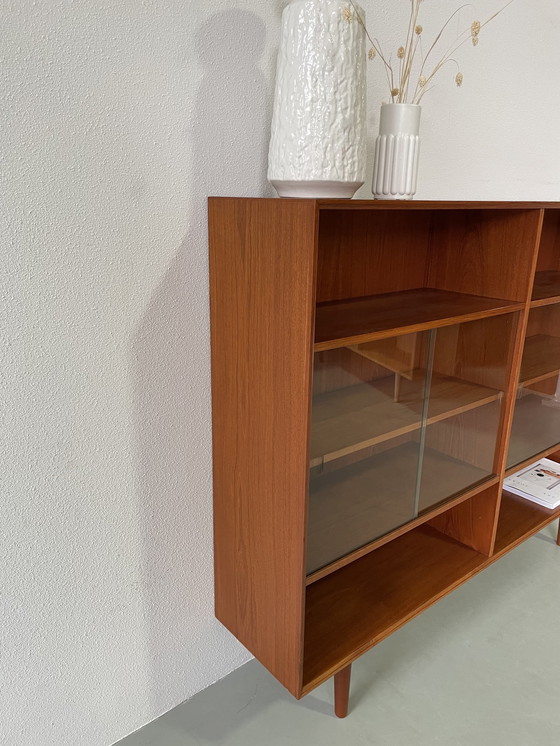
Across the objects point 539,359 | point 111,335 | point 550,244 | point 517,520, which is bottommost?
point 517,520

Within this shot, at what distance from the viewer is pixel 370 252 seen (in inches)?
57.4

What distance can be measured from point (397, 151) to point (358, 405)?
0.55m

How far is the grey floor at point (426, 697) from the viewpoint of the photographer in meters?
1.35

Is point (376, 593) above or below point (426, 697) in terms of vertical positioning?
above

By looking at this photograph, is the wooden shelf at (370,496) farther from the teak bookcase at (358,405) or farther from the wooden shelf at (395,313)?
the wooden shelf at (395,313)

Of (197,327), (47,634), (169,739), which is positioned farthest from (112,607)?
(197,327)

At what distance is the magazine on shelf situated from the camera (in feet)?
6.34

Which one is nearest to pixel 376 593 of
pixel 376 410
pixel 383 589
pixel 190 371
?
pixel 383 589

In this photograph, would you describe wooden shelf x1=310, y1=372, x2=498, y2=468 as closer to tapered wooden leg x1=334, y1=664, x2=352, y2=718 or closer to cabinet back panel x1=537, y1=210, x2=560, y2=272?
tapered wooden leg x1=334, y1=664, x2=352, y2=718

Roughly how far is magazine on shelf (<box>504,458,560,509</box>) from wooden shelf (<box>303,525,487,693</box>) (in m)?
0.43

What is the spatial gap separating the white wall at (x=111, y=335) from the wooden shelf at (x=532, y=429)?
3.01 ft

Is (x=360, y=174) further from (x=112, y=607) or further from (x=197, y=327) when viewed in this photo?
(x=112, y=607)

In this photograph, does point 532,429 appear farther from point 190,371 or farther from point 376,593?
point 190,371

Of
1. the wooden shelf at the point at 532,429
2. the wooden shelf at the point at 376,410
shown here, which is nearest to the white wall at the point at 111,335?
the wooden shelf at the point at 376,410
